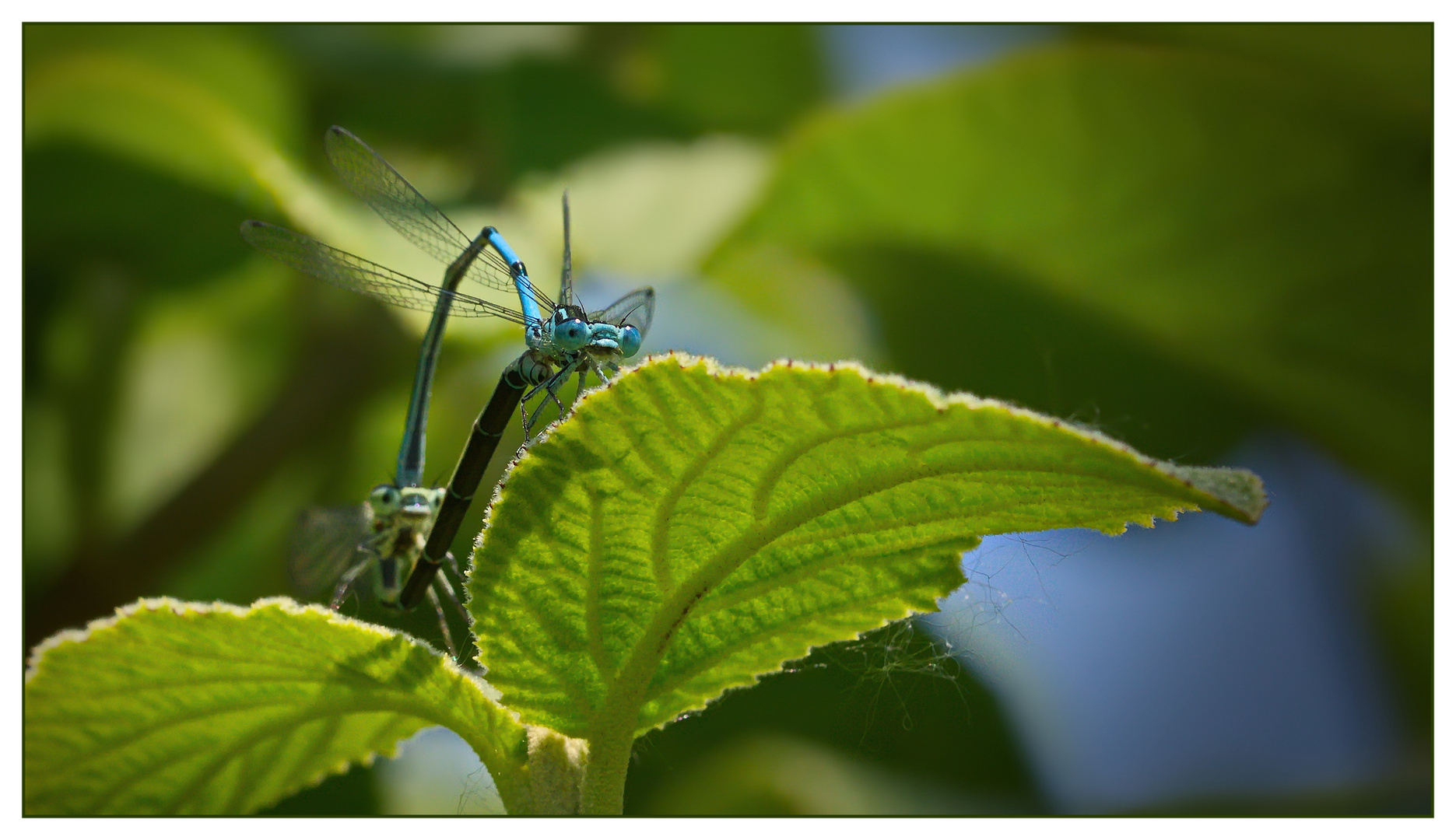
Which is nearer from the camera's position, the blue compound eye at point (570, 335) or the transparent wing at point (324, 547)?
the blue compound eye at point (570, 335)

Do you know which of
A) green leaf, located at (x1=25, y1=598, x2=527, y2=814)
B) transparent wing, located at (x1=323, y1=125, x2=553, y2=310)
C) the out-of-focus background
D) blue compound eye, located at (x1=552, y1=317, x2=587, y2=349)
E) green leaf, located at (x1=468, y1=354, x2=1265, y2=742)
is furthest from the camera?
the out-of-focus background

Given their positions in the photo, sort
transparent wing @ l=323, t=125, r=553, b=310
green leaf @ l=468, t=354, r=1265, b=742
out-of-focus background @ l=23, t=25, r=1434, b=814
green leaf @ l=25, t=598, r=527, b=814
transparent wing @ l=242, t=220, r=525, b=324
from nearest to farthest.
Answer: green leaf @ l=468, t=354, r=1265, b=742 → green leaf @ l=25, t=598, r=527, b=814 → transparent wing @ l=242, t=220, r=525, b=324 → transparent wing @ l=323, t=125, r=553, b=310 → out-of-focus background @ l=23, t=25, r=1434, b=814

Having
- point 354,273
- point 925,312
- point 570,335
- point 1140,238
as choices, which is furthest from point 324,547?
point 1140,238

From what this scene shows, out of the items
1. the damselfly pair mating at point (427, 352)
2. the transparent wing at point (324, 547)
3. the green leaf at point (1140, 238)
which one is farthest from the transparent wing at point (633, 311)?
the green leaf at point (1140, 238)

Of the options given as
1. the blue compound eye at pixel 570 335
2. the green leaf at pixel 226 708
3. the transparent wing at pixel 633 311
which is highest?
the transparent wing at pixel 633 311

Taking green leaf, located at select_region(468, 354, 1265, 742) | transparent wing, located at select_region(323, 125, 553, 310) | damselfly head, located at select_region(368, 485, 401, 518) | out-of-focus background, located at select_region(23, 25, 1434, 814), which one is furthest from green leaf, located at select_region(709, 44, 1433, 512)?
green leaf, located at select_region(468, 354, 1265, 742)

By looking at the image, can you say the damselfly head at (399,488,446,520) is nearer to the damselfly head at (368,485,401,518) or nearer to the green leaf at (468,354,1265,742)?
the damselfly head at (368,485,401,518)

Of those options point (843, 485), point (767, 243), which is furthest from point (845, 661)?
point (767, 243)

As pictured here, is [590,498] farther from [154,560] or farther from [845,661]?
[154,560]

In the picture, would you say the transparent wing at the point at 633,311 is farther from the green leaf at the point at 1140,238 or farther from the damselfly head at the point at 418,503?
the green leaf at the point at 1140,238
